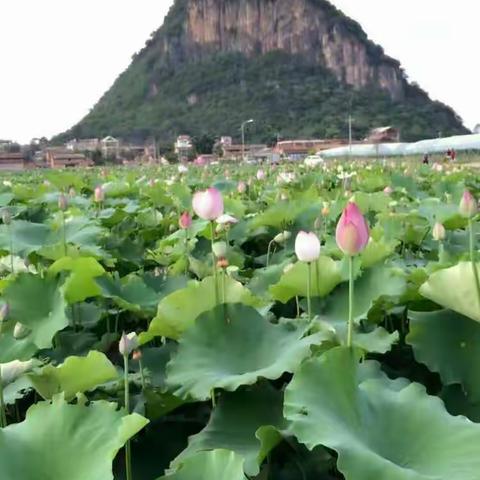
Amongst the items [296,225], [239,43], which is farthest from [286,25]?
[296,225]

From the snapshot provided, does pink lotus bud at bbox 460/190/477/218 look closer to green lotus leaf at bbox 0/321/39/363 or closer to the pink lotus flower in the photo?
the pink lotus flower

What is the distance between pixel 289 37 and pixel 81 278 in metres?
75.3

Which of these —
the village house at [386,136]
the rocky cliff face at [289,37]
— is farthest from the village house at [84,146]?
the rocky cliff face at [289,37]

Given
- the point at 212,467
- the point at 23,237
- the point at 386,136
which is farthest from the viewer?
the point at 386,136

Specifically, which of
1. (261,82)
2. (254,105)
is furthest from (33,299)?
(261,82)

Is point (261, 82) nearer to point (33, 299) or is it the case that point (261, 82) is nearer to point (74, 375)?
point (33, 299)

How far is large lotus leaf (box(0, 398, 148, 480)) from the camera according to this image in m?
0.52

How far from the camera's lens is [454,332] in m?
0.75

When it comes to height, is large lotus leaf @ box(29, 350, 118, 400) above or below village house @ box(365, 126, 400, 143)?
above

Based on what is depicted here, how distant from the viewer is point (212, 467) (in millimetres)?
497

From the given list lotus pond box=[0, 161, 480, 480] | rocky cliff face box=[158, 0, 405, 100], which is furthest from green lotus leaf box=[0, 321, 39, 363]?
rocky cliff face box=[158, 0, 405, 100]

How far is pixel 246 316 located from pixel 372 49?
263 feet

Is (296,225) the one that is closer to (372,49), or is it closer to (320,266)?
(320,266)

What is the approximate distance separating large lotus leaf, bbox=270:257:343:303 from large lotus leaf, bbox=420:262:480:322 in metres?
0.18
